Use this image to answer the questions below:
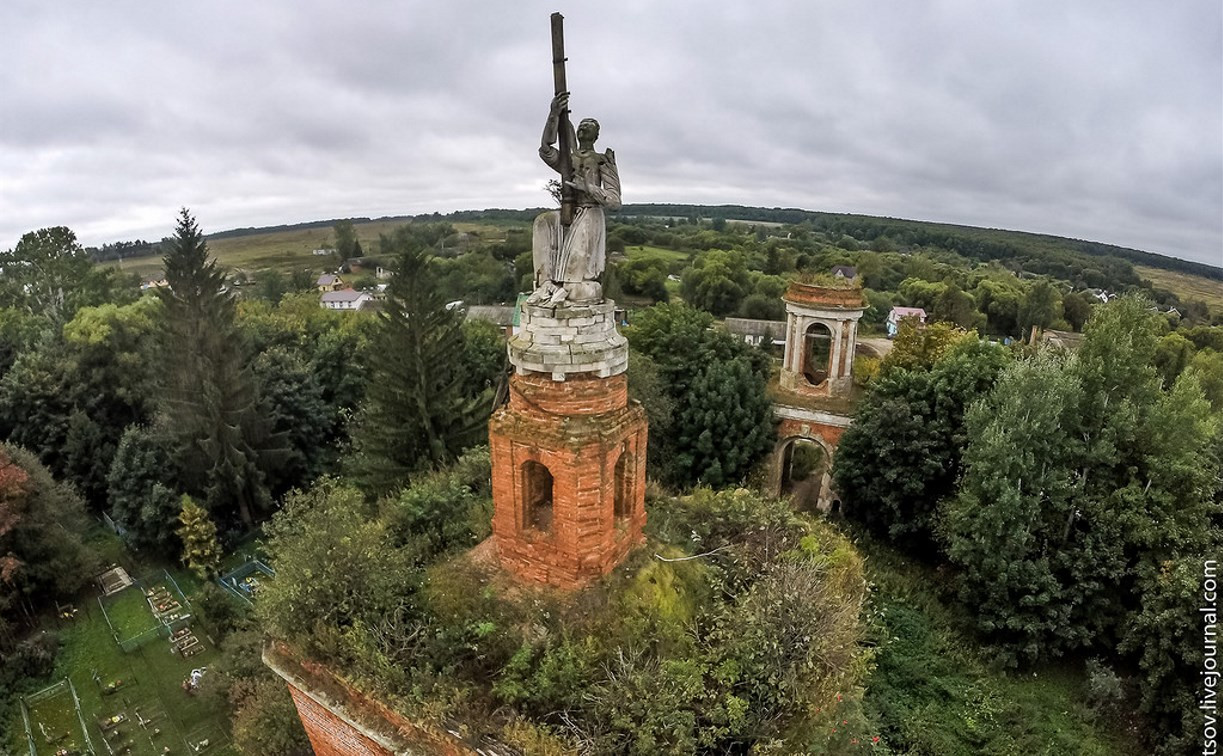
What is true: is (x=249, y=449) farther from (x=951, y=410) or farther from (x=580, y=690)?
(x=951, y=410)

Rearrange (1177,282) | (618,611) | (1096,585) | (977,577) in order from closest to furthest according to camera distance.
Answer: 1. (618,611)
2. (1096,585)
3. (977,577)
4. (1177,282)

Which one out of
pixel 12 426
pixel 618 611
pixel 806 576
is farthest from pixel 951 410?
pixel 12 426

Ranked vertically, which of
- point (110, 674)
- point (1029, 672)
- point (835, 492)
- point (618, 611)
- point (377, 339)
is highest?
point (377, 339)

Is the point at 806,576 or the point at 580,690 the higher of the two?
the point at 806,576

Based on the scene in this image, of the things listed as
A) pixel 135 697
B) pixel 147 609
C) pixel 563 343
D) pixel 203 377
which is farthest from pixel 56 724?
pixel 563 343

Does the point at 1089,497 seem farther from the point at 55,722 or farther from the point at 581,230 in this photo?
the point at 55,722

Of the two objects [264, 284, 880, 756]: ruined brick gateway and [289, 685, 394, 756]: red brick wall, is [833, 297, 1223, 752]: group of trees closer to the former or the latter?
[264, 284, 880, 756]: ruined brick gateway
